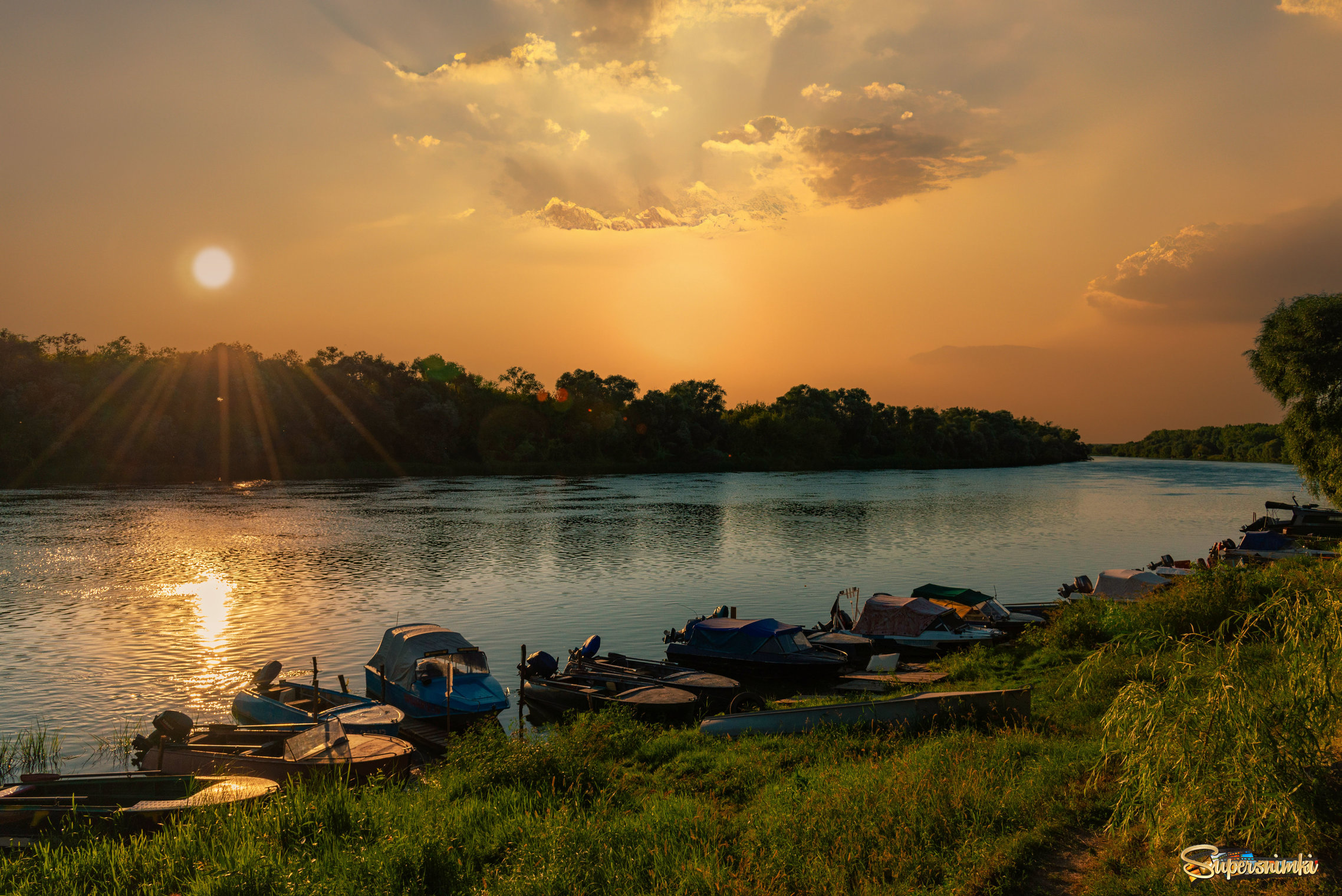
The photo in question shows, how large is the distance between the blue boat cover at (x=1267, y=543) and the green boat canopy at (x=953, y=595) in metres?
29.9

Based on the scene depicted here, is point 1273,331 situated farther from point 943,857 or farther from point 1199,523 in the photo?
point 943,857

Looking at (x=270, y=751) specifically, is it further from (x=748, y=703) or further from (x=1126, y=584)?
(x=1126, y=584)

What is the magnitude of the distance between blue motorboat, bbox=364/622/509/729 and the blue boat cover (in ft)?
184

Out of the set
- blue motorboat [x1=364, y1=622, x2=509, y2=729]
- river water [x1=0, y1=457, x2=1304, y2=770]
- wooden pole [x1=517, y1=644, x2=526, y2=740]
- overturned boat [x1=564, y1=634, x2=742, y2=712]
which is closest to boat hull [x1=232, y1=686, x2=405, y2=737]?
blue motorboat [x1=364, y1=622, x2=509, y2=729]

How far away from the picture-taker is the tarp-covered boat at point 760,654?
3142cm

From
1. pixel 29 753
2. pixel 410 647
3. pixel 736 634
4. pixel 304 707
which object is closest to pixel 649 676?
pixel 736 634

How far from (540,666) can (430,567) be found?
3169 centimetres

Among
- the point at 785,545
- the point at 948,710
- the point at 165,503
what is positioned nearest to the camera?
the point at 948,710

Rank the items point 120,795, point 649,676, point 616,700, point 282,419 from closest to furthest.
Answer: point 120,795, point 616,700, point 649,676, point 282,419

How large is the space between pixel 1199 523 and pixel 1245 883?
9514cm

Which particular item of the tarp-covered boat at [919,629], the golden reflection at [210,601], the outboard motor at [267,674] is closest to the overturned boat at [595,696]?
the outboard motor at [267,674]

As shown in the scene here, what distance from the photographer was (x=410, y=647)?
91.7 feet

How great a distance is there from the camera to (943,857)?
11.6 meters

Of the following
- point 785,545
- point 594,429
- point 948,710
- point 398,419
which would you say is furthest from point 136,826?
point 594,429
